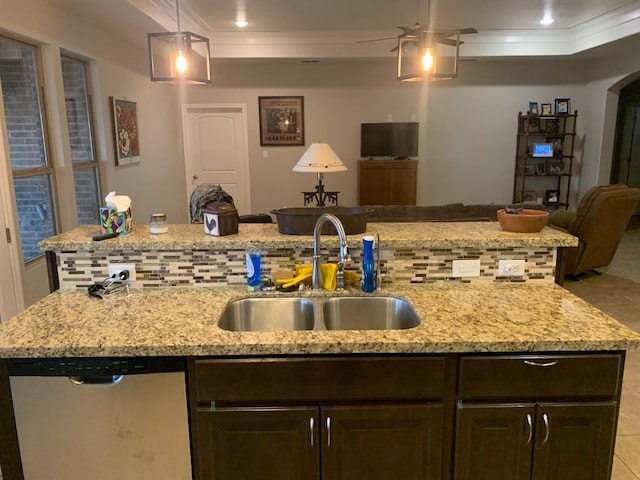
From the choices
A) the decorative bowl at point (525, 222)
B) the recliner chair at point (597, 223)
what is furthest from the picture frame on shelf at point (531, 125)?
the decorative bowl at point (525, 222)

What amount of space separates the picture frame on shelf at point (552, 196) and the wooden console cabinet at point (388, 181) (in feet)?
6.94

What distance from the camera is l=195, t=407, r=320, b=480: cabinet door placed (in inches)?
62.4

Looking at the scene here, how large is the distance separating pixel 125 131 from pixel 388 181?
366cm

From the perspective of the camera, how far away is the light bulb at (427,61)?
118 inches

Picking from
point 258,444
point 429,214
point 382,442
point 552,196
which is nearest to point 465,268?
point 382,442

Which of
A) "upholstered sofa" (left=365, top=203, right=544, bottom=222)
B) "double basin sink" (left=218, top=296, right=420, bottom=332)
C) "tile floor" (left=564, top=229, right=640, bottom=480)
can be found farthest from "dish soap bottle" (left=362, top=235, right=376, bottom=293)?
"upholstered sofa" (left=365, top=203, right=544, bottom=222)

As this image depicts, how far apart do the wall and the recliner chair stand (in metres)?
2.75

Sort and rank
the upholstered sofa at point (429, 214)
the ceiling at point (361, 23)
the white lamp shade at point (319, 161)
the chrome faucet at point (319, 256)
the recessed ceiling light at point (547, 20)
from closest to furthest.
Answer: the chrome faucet at point (319, 256)
the upholstered sofa at point (429, 214)
the ceiling at point (361, 23)
the white lamp shade at point (319, 161)
the recessed ceiling light at point (547, 20)

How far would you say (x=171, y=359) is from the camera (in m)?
1.57

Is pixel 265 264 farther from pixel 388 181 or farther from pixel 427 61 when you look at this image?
pixel 388 181

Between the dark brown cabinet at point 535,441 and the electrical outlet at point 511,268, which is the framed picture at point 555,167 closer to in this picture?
the electrical outlet at point 511,268

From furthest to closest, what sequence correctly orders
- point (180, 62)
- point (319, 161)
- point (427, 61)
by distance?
point (319, 161)
point (427, 61)
point (180, 62)

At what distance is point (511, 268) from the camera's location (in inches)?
84.0

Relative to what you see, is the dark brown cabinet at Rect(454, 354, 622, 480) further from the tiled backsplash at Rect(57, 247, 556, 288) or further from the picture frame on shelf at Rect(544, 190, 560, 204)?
the picture frame on shelf at Rect(544, 190, 560, 204)
